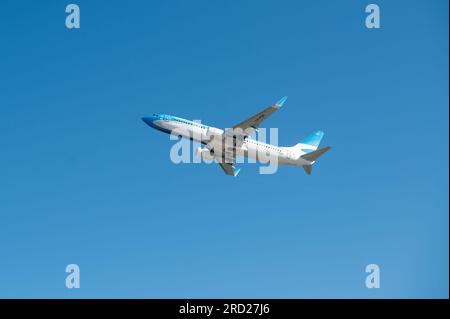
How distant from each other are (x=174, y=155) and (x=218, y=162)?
37.0ft

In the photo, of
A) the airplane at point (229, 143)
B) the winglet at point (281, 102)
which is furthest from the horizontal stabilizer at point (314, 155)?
the winglet at point (281, 102)

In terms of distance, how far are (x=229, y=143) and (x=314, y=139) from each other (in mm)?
26689

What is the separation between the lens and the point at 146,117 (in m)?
94.1

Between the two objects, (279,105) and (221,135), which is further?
(221,135)

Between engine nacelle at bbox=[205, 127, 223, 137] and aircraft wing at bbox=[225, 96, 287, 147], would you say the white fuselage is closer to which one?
engine nacelle at bbox=[205, 127, 223, 137]

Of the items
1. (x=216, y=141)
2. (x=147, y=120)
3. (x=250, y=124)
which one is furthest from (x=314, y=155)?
(x=147, y=120)

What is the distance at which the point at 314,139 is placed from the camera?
11094 centimetres

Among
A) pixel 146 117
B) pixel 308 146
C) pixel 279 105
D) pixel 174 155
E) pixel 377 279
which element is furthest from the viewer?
pixel 308 146

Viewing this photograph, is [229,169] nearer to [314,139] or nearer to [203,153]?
[203,153]

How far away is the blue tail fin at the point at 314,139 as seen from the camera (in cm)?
10969
